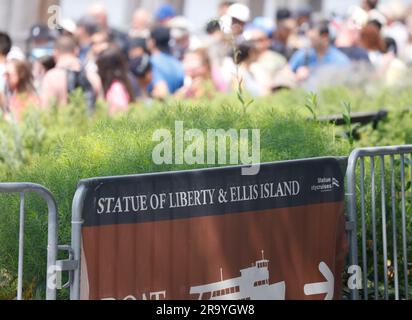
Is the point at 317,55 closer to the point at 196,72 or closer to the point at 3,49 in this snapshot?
the point at 196,72

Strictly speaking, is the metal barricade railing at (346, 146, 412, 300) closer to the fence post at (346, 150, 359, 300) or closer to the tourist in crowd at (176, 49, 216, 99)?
the fence post at (346, 150, 359, 300)

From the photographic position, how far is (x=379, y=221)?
689 centimetres

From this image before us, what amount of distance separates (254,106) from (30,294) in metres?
3.53

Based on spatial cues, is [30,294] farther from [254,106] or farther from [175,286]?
[254,106]

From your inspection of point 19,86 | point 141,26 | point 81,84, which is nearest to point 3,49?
point 19,86

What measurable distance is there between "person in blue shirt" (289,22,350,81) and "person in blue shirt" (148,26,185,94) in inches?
71.8

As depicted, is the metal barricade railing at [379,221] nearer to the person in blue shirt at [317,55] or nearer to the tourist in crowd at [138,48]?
the tourist in crowd at [138,48]

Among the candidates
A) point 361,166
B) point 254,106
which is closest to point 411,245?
point 361,166

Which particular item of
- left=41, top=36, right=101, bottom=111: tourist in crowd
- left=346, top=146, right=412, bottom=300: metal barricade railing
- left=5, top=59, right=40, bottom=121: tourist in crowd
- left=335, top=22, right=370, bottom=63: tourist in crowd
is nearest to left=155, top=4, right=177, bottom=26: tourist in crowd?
left=335, top=22, right=370, bottom=63: tourist in crowd

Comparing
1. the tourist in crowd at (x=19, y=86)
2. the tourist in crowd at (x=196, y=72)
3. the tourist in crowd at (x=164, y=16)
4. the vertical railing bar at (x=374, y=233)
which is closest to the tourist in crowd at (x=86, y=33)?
the tourist in crowd at (x=164, y=16)

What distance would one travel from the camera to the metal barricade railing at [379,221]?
6.34 meters

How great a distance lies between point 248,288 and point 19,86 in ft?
20.5

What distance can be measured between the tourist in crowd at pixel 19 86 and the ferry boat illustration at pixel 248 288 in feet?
18.8

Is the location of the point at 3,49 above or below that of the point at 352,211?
above
